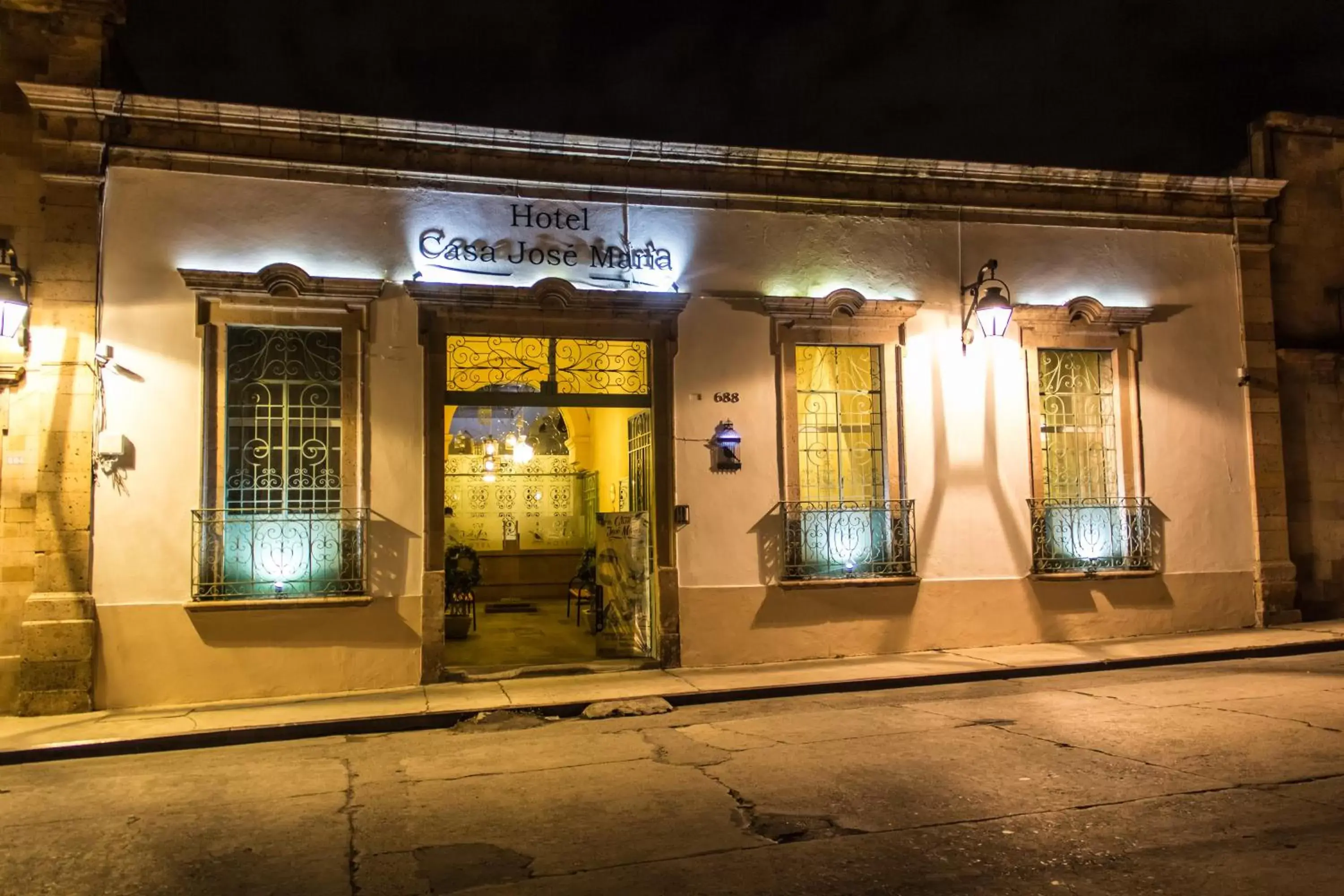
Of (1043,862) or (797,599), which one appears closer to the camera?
(1043,862)

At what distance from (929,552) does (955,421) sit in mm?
1589

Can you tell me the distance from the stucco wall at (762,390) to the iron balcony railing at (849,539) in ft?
0.73

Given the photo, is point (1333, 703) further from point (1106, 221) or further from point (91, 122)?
point (91, 122)

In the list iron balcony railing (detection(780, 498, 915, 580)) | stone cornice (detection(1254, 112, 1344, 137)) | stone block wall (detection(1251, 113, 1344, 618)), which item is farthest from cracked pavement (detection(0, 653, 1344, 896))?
stone cornice (detection(1254, 112, 1344, 137))

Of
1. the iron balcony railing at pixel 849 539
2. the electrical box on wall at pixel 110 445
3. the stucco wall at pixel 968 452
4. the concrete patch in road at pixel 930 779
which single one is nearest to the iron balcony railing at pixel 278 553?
the electrical box on wall at pixel 110 445

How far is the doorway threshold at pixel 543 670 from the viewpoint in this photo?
1009cm

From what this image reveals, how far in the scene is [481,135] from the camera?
33.4ft

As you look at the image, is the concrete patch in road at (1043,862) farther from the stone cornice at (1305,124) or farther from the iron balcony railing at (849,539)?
the stone cornice at (1305,124)

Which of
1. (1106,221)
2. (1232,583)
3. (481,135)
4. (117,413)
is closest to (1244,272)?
(1106,221)

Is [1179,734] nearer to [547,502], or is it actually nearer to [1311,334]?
[1311,334]

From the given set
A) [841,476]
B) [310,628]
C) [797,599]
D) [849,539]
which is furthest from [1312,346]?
[310,628]

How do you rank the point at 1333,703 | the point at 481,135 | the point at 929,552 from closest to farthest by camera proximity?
1. the point at 1333,703
2. the point at 481,135
3. the point at 929,552

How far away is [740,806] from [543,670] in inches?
196

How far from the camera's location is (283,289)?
9625 millimetres
